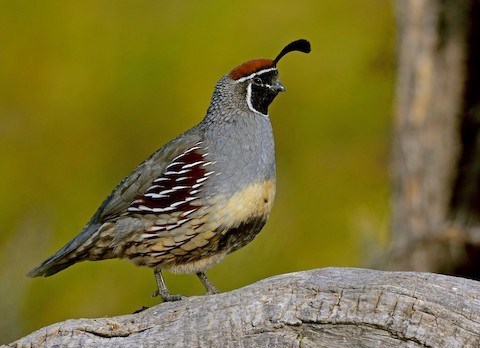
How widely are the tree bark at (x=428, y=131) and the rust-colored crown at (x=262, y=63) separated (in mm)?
2429

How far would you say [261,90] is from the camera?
4.08m

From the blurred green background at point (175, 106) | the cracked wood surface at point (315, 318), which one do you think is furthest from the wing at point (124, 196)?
the blurred green background at point (175, 106)

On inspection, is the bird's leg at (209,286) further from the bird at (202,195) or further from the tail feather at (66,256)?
the tail feather at (66,256)

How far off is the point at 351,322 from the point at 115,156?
11.9 ft

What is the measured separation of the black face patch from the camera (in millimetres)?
4031

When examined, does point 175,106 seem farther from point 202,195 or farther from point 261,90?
point 202,195

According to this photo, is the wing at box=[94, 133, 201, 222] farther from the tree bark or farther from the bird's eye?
the tree bark

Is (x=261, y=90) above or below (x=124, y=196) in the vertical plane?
above

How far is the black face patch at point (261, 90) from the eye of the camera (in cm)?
403

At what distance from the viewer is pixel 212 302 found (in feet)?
11.0

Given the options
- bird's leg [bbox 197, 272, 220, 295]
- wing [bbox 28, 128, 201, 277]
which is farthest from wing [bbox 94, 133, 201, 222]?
bird's leg [bbox 197, 272, 220, 295]

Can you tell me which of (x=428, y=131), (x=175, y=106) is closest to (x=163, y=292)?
(x=175, y=106)

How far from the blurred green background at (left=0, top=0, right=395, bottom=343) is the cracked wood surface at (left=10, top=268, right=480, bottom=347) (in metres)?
2.67

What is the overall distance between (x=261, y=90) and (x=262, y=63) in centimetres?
14
